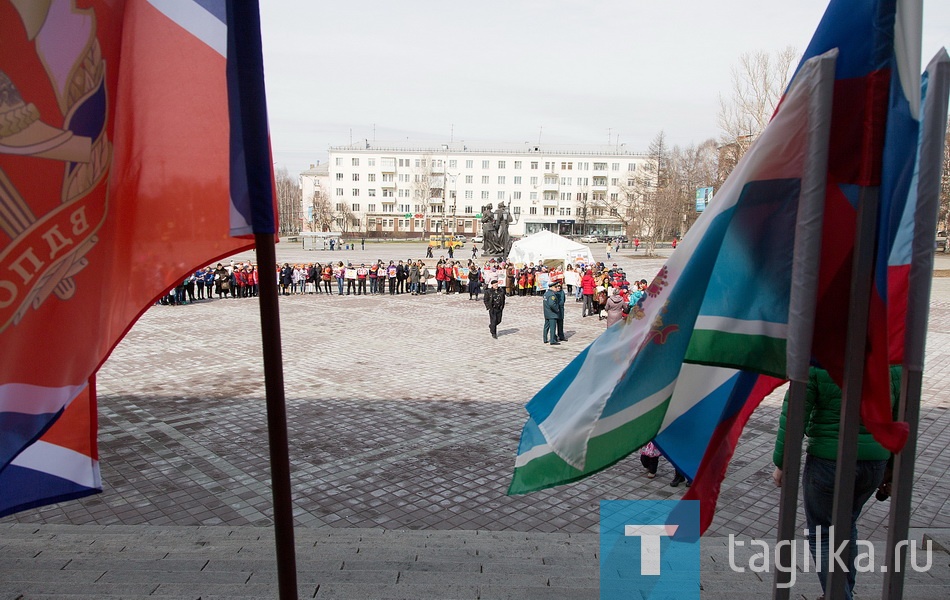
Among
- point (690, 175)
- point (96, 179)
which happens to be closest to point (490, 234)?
point (690, 175)

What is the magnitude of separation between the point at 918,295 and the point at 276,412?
8.20 ft

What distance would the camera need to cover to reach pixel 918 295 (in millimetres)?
2363

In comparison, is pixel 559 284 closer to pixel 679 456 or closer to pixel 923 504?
pixel 923 504

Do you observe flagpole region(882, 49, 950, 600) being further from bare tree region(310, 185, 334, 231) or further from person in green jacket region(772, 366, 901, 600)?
bare tree region(310, 185, 334, 231)

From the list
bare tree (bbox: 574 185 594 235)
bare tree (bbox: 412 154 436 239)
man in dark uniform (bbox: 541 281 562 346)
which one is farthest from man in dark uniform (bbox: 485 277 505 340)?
bare tree (bbox: 412 154 436 239)

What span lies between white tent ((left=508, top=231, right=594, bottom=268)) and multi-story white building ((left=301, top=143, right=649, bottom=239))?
70.9 meters

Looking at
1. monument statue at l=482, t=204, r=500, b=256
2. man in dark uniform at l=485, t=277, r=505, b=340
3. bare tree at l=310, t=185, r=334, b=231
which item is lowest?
man in dark uniform at l=485, t=277, r=505, b=340

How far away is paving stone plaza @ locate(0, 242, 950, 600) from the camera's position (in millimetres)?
4387

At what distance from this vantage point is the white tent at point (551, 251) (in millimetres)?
31141

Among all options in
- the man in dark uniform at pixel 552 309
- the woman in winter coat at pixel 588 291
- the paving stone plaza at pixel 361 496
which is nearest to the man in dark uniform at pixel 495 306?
the man in dark uniform at pixel 552 309

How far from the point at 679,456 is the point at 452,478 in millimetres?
4587

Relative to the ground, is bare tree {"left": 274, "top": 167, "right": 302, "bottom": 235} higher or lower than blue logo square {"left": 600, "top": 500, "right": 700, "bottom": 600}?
higher

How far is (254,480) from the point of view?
7.12 m

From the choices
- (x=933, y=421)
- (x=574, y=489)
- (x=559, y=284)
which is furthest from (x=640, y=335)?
(x=559, y=284)
